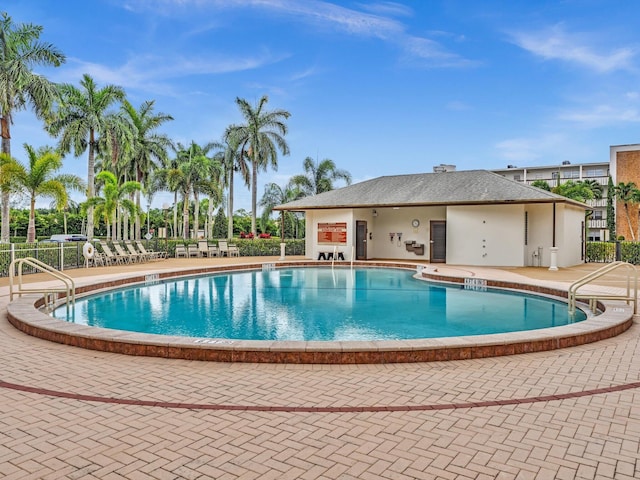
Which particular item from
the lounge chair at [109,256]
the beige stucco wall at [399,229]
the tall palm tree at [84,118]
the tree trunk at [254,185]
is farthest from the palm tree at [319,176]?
the lounge chair at [109,256]

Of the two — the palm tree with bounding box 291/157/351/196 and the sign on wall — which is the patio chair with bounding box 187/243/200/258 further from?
the palm tree with bounding box 291/157/351/196

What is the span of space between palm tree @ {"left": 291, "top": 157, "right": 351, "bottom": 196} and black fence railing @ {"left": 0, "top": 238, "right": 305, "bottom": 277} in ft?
20.2

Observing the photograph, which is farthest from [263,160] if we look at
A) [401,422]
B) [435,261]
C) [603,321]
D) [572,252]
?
[401,422]

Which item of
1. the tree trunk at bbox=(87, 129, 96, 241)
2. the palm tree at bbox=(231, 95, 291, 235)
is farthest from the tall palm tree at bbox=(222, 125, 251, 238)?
the tree trunk at bbox=(87, 129, 96, 241)

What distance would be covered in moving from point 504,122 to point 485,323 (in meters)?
29.4

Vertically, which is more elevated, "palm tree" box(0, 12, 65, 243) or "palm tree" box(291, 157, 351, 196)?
"palm tree" box(0, 12, 65, 243)

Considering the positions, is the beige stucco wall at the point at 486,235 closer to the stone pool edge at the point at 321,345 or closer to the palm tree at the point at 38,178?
the stone pool edge at the point at 321,345

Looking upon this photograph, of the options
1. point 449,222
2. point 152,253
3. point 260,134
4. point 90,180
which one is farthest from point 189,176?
point 449,222

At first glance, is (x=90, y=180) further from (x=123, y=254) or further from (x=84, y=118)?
(x=123, y=254)

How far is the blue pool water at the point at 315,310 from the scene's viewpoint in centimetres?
787

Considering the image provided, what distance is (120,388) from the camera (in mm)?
4336

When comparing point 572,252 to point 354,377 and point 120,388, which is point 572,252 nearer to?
point 354,377

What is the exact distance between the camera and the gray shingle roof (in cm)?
1784

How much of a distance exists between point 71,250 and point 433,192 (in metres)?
15.1
